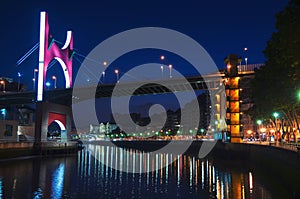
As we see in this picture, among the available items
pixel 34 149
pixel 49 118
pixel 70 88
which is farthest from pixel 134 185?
pixel 70 88

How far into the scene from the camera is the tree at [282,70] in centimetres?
1802

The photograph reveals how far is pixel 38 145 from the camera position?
51344 mm

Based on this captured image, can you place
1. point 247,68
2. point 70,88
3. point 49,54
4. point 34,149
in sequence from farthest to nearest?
point 70,88 → point 49,54 → point 247,68 → point 34,149

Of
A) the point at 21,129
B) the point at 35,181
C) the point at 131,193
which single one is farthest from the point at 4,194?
the point at 21,129

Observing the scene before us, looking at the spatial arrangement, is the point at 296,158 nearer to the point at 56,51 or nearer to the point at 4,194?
the point at 4,194

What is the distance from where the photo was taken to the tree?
59.1 feet

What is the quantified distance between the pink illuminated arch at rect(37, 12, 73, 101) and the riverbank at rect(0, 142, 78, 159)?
22.8ft

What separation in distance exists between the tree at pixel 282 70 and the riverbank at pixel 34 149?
30354mm

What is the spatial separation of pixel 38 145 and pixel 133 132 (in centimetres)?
14591

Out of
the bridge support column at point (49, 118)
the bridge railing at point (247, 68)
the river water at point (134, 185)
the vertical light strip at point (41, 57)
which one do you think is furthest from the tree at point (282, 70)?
the bridge support column at point (49, 118)

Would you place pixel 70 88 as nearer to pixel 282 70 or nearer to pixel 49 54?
pixel 49 54

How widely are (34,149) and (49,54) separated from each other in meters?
15.4

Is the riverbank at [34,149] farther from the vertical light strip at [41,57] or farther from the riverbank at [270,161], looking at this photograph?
the riverbank at [270,161]

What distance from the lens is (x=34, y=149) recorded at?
2005 inches
